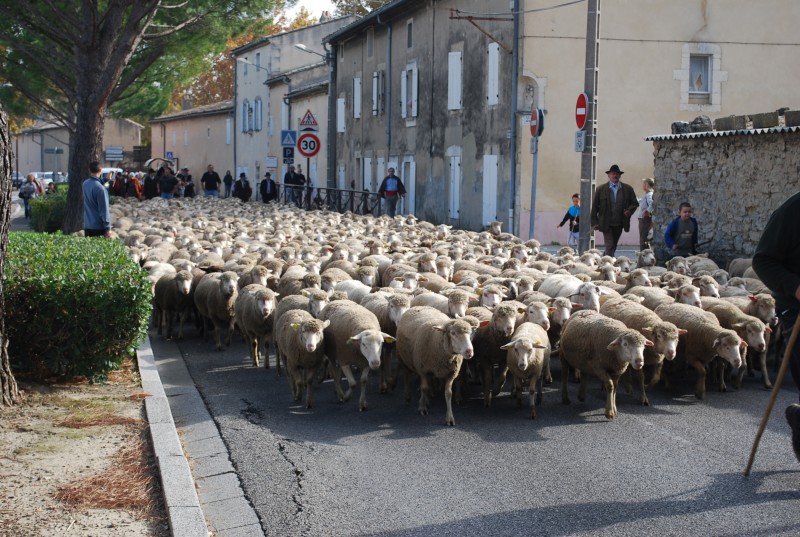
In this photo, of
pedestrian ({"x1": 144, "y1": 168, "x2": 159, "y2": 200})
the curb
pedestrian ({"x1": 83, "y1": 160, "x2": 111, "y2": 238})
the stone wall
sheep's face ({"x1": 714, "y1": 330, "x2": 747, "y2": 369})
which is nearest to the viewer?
the curb

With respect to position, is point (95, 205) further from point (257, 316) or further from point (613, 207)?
point (613, 207)

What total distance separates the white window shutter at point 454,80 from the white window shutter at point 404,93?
447 centimetres

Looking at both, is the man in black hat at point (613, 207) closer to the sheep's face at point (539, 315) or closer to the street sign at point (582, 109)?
the street sign at point (582, 109)

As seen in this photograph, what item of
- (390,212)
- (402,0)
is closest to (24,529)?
(390,212)

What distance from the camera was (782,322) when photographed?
19.2 feet

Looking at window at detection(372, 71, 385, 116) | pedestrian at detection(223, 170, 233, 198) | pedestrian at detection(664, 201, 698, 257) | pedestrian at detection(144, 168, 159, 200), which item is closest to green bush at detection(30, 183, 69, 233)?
pedestrian at detection(144, 168, 159, 200)

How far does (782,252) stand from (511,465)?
221cm

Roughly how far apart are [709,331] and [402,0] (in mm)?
24875

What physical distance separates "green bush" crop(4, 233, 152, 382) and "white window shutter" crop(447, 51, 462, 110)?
21.4m

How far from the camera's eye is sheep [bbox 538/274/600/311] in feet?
34.0

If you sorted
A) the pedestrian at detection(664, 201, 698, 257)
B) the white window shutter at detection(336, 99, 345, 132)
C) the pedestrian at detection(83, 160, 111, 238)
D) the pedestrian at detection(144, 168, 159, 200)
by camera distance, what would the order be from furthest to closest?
1. the white window shutter at detection(336, 99, 345, 132)
2. the pedestrian at detection(144, 168, 159, 200)
3. the pedestrian at detection(664, 201, 698, 257)
4. the pedestrian at detection(83, 160, 111, 238)

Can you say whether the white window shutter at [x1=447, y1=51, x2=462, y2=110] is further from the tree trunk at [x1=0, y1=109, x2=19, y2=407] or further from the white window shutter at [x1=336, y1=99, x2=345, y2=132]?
the tree trunk at [x1=0, y1=109, x2=19, y2=407]

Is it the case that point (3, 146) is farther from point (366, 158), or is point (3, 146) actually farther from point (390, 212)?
point (366, 158)

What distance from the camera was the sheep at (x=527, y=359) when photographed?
8.29 meters
